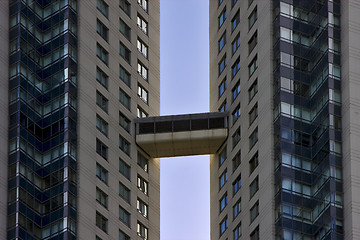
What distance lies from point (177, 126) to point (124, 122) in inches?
252

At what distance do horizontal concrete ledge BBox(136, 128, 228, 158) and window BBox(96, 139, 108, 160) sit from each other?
27.0 feet

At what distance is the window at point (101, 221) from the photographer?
157m

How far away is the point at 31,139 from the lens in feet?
511

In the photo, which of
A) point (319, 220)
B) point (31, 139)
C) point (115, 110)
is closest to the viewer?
point (319, 220)

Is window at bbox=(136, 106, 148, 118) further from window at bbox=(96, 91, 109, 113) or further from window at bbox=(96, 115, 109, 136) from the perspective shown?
window at bbox=(96, 115, 109, 136)

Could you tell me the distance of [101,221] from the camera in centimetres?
15775

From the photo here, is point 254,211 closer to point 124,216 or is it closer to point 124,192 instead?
point 124,216

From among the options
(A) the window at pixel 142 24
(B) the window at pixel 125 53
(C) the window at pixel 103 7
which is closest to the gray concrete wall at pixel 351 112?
(C) the window at pixel 103 7

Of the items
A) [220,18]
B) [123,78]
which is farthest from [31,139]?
[220,18]

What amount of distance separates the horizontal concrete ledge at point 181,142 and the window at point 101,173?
9.80 m

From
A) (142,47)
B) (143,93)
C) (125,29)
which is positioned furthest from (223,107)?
(125,29)

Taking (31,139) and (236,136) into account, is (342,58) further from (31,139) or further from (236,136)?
(31,139)

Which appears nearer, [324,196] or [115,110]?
[324,196]

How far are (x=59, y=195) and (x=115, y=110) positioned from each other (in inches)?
653
